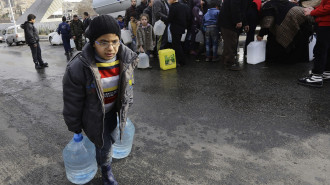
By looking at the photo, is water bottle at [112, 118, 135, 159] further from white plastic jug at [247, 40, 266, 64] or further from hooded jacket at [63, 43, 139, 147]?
white plastic jug at [247, 40, 266, 64]

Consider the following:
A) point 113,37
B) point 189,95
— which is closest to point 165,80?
point 189,95

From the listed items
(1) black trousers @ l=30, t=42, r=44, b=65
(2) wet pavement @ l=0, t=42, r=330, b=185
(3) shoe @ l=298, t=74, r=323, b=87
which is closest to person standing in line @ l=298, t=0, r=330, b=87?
(3) shoe @ l=298, t=74, r=323, b=87

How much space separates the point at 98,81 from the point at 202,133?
6.06 feet

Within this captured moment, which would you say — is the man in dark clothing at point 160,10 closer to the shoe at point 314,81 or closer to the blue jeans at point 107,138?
the shoe at point 314,81

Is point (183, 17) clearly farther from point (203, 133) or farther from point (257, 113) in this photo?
point (203, 133)

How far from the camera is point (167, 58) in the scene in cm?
691

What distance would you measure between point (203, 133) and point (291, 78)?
10.4 feet

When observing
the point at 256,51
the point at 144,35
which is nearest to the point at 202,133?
the point at 256,51

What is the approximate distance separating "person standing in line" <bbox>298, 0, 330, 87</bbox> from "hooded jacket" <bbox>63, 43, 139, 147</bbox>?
3.82 metres

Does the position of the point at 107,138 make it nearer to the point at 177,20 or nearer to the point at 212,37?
the point at 177,20

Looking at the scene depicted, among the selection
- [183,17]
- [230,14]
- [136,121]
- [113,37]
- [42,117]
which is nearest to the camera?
[113,37]

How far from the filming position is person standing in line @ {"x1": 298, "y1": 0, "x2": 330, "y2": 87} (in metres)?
4.40

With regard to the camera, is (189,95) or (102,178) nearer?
(102,178)

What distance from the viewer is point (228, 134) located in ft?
11.0
